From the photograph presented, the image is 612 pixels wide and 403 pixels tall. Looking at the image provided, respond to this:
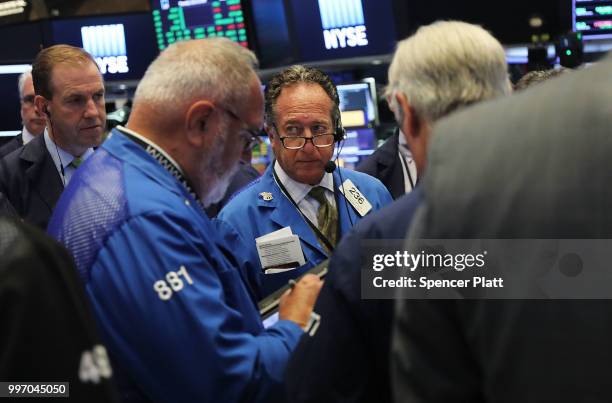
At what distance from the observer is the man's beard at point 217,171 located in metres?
2.48

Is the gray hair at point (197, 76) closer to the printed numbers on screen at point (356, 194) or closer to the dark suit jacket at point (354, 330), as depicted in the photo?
the dark suit jacket at point (354, 330)

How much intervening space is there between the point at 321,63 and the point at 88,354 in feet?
24.9

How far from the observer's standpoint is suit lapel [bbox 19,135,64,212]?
4.23 meters

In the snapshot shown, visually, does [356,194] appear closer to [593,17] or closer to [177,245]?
[177,245]

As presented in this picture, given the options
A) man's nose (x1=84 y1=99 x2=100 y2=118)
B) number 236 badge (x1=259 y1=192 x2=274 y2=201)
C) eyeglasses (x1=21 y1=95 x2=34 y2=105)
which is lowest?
number 236 badge (x1=259 y1=192 x2=274 y2=201)

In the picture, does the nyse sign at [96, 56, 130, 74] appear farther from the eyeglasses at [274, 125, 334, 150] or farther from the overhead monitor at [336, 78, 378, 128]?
the eyeglasses at [274, 125, 334, 150]

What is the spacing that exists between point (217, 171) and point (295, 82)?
1.25 metres

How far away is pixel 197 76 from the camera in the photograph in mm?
2434

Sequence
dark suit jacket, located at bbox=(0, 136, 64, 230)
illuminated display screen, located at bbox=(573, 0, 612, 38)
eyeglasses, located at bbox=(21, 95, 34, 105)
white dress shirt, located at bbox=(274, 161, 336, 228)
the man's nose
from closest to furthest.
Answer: white dress shirt, located at bbox=(274, 161, 336, 228)
dark suit jacket, located at bbox=(0, 136, 64, 230)
the man's nose
eyeglasses, located at bbox=(21, 95, 34, 105)
illuminated display screen, located at bbox=(573, 0, 612, 38)

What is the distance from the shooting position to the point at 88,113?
4.47m

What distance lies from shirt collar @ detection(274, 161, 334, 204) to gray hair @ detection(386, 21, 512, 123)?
152 cm

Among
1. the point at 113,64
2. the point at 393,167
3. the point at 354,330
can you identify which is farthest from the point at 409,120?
the point at 113,64

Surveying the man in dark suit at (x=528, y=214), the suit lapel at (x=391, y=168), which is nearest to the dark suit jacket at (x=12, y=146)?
the suit lapel at (x=391, y=168)

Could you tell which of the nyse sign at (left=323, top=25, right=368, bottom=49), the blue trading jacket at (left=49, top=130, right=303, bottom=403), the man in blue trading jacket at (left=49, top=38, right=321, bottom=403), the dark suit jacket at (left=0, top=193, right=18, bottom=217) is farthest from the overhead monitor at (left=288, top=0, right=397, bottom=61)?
the blue trading jacket at (left=49, top=130, right=303, bottom=403)
